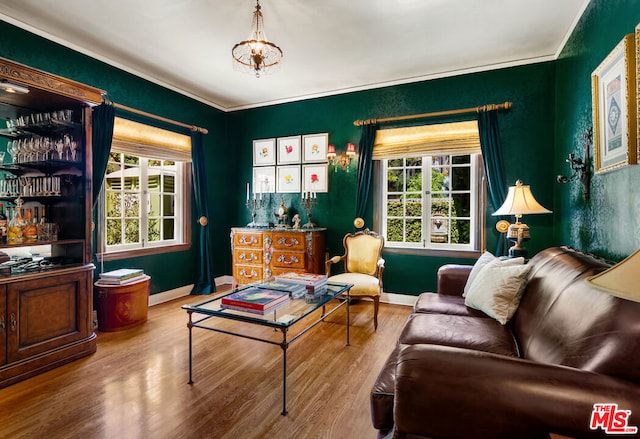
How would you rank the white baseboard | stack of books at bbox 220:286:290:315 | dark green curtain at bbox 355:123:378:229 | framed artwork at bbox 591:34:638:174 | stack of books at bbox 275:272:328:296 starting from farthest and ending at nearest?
1. dark green curtain at bbox 355:123:378:229
2. the white baseboard
3. stack of books at bbox 275:272:328:296
4. stack of books at bbox 220:286:290:315
5. framed artwork at bbox 591:34:638:174

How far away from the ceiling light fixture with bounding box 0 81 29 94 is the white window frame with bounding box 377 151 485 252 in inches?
138

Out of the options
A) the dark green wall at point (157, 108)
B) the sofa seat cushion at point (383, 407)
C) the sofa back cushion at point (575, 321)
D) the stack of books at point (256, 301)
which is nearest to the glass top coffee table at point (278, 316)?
the stack of books at point (256, 301)

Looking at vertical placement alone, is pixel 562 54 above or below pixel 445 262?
above

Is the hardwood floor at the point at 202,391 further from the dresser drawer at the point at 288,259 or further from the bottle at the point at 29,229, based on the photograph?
the dresser drawer at the point at 288,259

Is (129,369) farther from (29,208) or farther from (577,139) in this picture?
(577,139)

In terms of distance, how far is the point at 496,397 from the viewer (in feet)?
3.39

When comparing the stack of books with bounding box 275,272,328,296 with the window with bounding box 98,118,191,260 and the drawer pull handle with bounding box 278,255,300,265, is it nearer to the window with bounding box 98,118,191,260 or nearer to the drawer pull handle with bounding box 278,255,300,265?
the drawer pull handle with bounding box 278,255,300,265

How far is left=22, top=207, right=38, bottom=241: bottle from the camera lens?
2544 millimetres

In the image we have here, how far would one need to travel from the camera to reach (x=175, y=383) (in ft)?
7.30

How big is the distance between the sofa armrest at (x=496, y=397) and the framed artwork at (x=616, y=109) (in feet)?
4.50

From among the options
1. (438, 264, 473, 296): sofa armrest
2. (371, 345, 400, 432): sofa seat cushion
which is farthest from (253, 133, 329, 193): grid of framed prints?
(371, 345, 400, 432): sofa seat cushion

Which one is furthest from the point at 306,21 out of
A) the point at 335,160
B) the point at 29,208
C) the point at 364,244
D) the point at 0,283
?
the point at 0,283

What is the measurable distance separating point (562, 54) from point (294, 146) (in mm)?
3195

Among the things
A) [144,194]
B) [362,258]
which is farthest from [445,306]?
[144,194]
